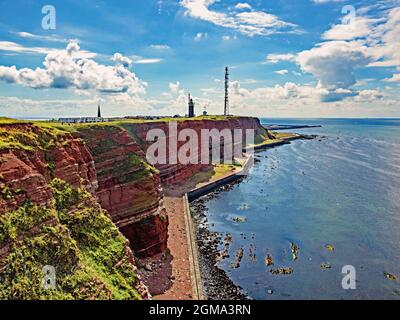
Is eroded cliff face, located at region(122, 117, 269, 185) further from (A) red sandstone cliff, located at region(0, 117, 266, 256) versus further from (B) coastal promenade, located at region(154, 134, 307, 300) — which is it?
(A) red sandstone cliff, located at region(0, 117, 266, 256)

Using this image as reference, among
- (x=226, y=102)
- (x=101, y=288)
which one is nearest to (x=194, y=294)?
(x=101, y=288)

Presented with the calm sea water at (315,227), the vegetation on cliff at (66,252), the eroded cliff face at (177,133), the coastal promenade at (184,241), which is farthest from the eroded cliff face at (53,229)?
the eroded cliff face at (177,133)

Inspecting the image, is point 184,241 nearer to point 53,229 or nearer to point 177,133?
point 53,229

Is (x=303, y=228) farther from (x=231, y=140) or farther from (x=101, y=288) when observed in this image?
(x=231, y=140)

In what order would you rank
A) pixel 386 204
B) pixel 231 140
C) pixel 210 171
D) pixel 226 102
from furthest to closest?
1. pixel 226 102
2. pixel 231 140
3. pixel 210 171
4. pixel 386 204

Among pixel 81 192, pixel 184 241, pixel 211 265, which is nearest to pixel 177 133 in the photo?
pixel 184 241

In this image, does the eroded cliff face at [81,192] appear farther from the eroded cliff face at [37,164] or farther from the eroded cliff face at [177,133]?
the eroded cliff face at [177,133]
